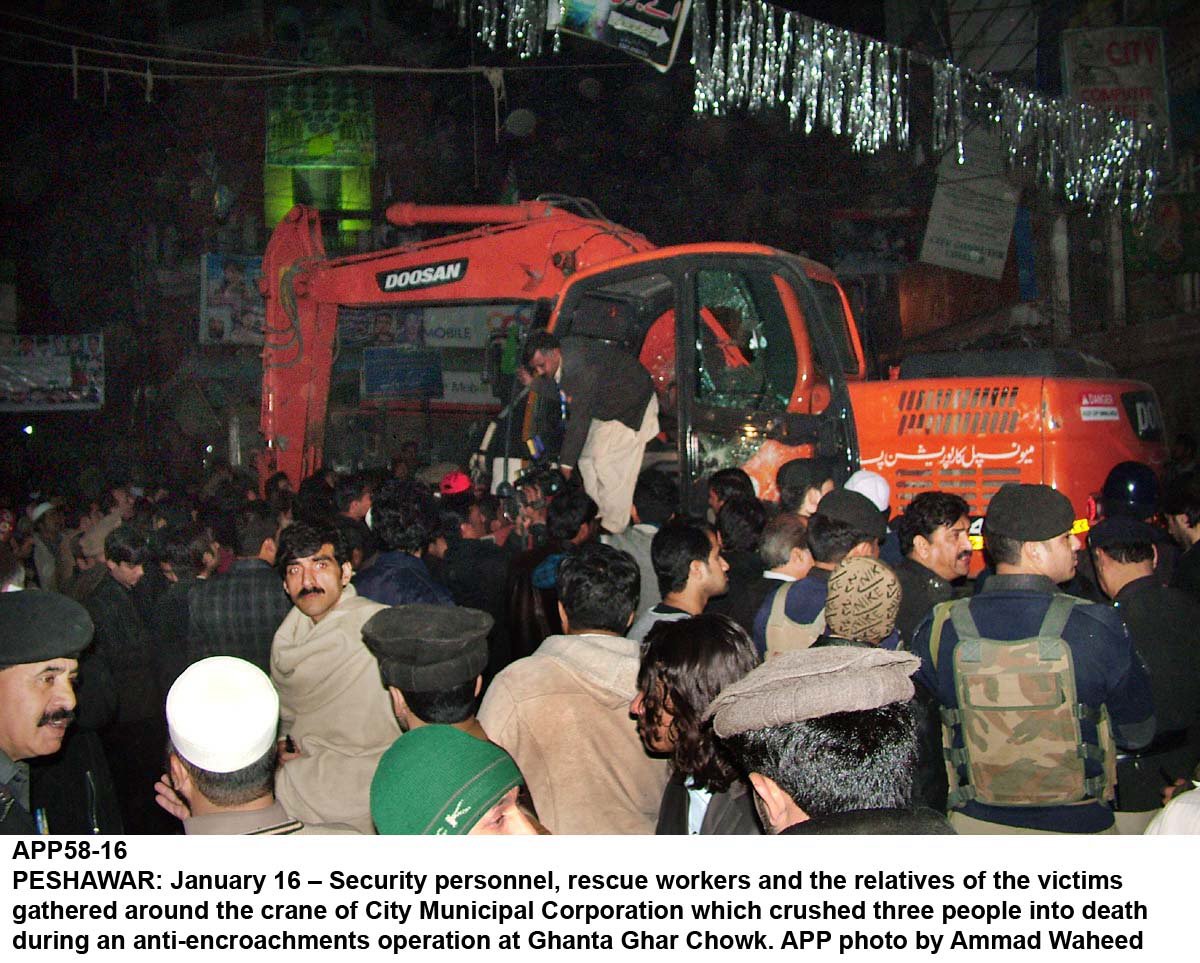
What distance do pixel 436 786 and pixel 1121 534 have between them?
3.04 m

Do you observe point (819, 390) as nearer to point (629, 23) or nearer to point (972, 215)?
point (629, 23)

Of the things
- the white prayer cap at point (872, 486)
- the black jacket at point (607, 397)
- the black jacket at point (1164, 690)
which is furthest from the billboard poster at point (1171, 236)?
the black jacket at point (1164, 690)

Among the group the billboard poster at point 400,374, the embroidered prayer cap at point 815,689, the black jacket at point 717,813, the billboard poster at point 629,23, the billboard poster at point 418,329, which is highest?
the billboard poster at point 629,23

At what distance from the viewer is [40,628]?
263cm

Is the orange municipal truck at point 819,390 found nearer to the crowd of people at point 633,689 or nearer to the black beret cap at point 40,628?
the crowd of people at point 633,689

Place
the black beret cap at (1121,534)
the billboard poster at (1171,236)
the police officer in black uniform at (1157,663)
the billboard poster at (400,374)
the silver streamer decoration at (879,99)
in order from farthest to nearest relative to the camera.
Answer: the billboard poster at (400,374), the billboard poster at (1171,236), the silver streamer decoration at (879,99), the black beret cap at (1121,534), the police officer in black uniform at (1157,663)

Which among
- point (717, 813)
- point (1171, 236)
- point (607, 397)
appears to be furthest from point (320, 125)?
point (717, 813)

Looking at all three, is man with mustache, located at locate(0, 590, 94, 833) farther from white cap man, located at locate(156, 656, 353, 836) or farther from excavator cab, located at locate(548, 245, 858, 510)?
excavator cab, located at locate(548, 245, 858, 510)

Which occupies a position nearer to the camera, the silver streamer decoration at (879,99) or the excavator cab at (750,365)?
the excavator cab at (750,365)

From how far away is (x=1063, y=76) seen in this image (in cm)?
1203

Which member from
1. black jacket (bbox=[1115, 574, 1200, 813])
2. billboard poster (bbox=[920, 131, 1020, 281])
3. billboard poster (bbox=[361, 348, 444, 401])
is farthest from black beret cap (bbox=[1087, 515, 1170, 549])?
billboard poster (bbox=[361, 348, 444, 401])

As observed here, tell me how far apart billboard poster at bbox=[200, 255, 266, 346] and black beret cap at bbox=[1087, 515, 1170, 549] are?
697 inches

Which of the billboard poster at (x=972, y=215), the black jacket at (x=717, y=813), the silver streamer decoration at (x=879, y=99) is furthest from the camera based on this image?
the billboard poster at (x=972, y=215)

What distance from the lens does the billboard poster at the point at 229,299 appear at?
19.4 m
